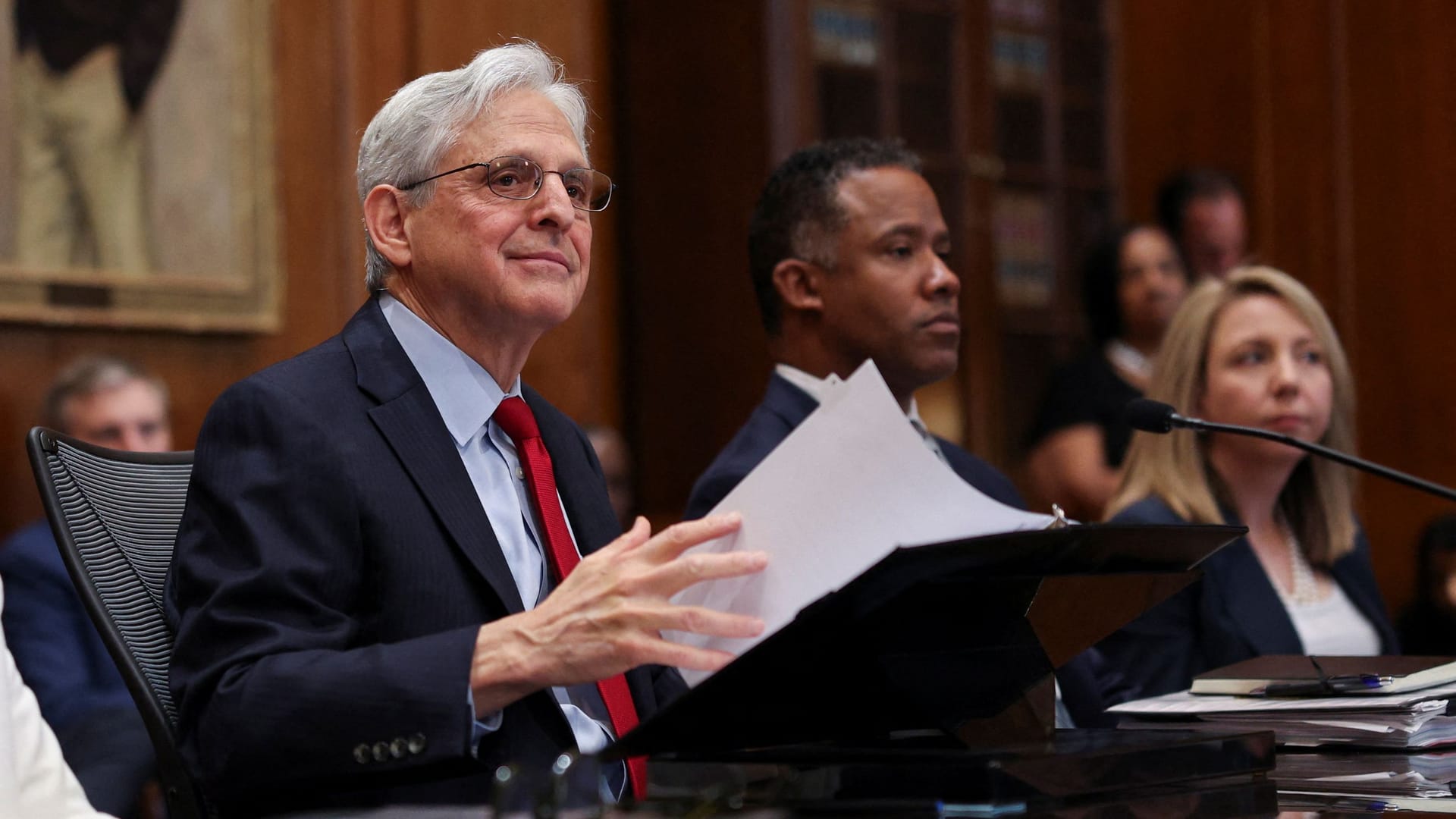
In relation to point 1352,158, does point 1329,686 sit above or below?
below

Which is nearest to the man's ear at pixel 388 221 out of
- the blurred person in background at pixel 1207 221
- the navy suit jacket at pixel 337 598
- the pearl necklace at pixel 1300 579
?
the navy suit jacket at pixel 337 598

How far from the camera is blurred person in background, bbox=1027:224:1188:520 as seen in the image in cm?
464

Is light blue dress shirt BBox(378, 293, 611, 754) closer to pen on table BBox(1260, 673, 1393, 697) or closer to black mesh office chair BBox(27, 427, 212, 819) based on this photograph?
black mesh office chair BBox(27, 427, 212, 819)

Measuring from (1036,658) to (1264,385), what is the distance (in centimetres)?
168

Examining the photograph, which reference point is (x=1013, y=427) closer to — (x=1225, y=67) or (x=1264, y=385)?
(x=1225, y=67)

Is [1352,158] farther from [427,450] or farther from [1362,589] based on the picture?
[427,450]

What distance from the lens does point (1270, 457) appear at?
2928 mm

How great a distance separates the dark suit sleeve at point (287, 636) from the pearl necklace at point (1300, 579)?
1.88 m

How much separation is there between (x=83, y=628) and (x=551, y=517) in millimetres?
1888

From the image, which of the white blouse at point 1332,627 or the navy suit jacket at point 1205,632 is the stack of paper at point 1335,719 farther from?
the white blouse at point 1332,627

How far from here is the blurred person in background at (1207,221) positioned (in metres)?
5.58

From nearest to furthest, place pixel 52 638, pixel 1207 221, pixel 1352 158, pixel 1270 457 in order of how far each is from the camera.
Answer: pixel 1270 457, pixel 52 638, pixel 1207 221, pixel 1352 158


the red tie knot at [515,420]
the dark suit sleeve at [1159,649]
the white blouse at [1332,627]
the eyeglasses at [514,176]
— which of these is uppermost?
the eyeglasses at [514,176]

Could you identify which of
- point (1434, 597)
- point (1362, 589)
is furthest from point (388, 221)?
point (1434, 597)
